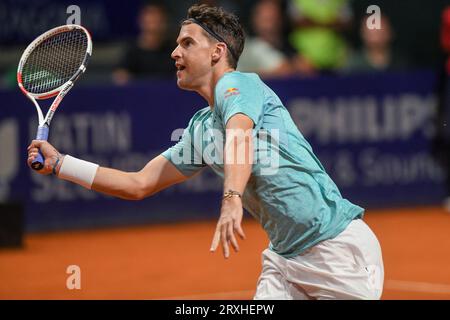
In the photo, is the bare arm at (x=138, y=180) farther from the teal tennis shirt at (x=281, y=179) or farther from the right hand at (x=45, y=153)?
the teal tennis shirt at (x=281, y=179)

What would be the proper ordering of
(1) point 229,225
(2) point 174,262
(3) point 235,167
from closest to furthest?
(1) point 229,225 → (3) point 235,167 → (2) point 174,262

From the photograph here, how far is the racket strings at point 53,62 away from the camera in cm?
577

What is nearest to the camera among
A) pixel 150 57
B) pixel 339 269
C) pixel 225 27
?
pixel 339 269

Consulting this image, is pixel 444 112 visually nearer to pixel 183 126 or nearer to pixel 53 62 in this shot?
pixel 183 126

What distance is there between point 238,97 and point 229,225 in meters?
0.64

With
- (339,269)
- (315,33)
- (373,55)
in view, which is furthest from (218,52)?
(315,33)

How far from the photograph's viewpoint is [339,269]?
4.84 meters

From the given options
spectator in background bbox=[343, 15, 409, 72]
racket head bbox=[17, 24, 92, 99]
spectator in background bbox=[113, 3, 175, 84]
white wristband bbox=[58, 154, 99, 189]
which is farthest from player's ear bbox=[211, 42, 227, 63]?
spectator in background bbox=[343, 15, 409, 72]

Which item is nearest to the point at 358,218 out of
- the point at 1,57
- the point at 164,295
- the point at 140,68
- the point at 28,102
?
the point at 164,295

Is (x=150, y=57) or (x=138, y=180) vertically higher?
(x=150, y=57)

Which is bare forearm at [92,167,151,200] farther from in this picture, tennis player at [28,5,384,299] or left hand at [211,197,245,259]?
left hand at [211,197,245,259]

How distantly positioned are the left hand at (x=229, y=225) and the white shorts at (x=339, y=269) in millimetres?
778

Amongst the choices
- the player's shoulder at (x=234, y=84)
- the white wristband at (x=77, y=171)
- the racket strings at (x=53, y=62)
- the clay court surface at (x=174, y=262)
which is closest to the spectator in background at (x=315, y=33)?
the clay court surface at (x=174, y=262)

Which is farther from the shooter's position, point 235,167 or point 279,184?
point 279,184
